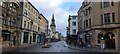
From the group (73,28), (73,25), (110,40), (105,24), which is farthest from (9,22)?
(73,25)

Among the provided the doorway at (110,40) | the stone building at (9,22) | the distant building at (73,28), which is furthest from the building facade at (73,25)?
the doorway at (110,40)

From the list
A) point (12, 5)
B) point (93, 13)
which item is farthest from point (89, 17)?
point (12, 5)

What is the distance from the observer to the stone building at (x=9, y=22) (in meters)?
38.5

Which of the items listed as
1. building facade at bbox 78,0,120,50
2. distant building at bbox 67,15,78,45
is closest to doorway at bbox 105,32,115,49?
building facade at bbox 78,0,120,50

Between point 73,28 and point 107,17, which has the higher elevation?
point 107,17

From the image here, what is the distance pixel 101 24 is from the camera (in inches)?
1407

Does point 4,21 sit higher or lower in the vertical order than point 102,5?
lower

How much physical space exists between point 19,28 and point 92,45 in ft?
68.8

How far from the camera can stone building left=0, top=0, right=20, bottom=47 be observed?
38.5 metres

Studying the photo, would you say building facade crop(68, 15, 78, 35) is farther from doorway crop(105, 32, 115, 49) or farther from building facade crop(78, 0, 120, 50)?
doorway crop(105, 32, 115, 49)

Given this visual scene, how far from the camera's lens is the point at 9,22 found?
1663 inches

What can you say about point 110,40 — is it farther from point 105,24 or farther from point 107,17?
point 107,17

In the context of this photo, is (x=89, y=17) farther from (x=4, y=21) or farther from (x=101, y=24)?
(x=4, y=21)

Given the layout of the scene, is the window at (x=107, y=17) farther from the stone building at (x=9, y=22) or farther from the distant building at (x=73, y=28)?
the distant building at (x=73, y=28)
